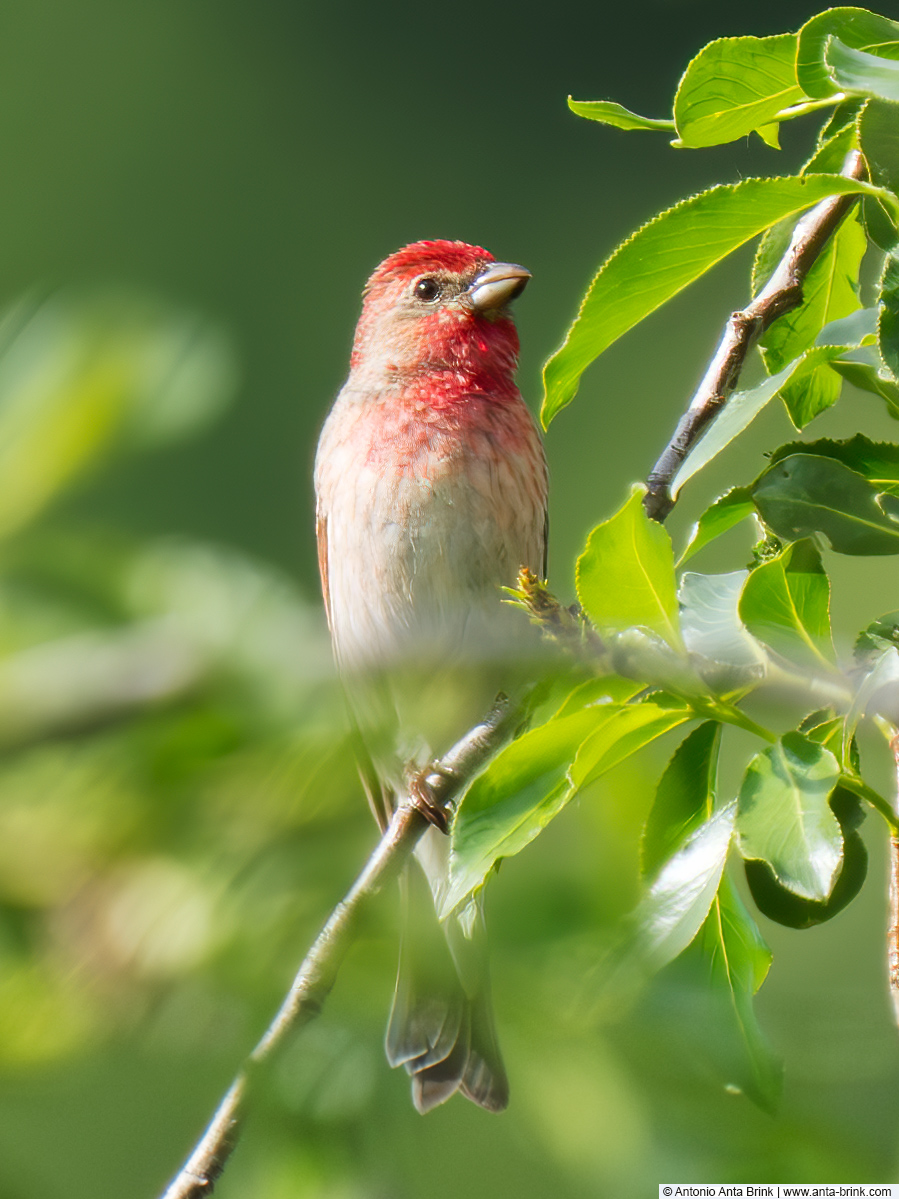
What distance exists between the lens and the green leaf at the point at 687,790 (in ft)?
3.14

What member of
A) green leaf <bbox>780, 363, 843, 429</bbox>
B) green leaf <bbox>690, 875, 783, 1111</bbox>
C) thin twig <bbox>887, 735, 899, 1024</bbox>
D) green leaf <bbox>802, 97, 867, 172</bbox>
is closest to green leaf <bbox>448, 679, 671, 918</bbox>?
green leaf <bbox>690, 875, 783, 1111</bbox>

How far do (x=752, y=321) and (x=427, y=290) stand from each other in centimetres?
197

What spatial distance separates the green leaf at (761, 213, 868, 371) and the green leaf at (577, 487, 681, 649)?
0.60 m

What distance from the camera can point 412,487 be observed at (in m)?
2.96

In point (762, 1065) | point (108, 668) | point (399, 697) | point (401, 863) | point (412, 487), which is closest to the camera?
point (108, 668)

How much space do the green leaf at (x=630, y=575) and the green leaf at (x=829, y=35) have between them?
0.44 metres

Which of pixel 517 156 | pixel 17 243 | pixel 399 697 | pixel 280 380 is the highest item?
pixel 517 156

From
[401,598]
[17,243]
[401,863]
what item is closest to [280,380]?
[17,243]

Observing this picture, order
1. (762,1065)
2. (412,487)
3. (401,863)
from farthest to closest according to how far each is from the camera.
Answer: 1. (412,487)
2. (401,863)
3. (762,1065)

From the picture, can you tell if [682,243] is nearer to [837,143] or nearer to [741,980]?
[837,143]

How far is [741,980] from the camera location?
2.84ft

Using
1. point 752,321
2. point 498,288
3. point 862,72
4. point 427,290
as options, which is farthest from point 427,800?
point 427,290

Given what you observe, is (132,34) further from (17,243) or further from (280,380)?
(280,380)

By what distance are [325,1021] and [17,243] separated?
27.0 ft
